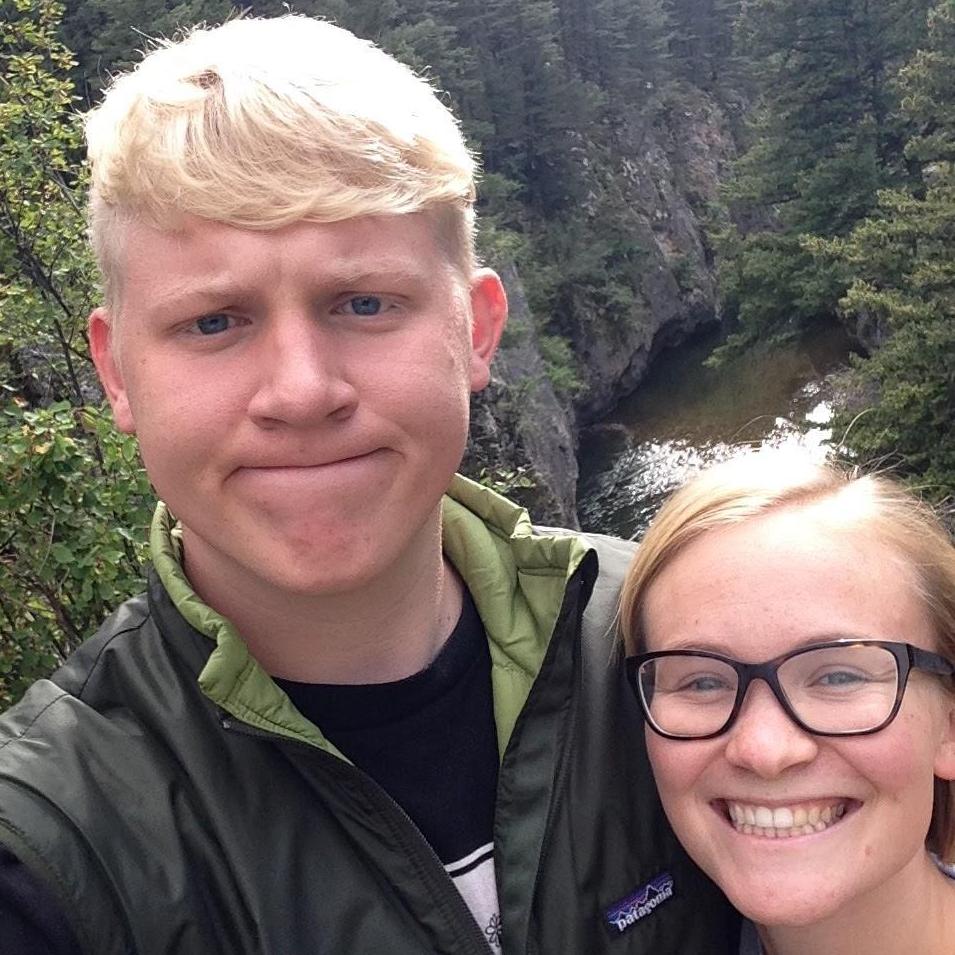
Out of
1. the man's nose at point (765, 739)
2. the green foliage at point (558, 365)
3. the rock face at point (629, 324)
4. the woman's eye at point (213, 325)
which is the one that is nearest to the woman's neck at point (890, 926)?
the man's nose at point (765, 739)

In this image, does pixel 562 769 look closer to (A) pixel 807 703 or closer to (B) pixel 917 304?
(A) pixel 807 703

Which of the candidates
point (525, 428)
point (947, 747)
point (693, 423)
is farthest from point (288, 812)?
point (693, 423)

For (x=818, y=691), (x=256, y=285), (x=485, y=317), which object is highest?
(x=256, y=285)

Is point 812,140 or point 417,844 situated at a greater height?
point 417,844

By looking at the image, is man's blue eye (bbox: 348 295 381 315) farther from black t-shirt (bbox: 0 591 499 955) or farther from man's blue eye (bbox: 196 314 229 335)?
black t-shirt (bbox: 0 591 499 955)

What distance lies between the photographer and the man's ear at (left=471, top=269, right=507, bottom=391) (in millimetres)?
1826

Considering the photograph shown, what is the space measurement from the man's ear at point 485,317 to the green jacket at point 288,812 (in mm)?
432

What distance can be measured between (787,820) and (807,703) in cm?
20

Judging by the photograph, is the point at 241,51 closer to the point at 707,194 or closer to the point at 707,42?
the point at 707,194

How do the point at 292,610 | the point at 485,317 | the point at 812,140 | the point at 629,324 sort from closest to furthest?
the point at 292,610, the point at 485,317, the point at 812,140, the point at 629,324

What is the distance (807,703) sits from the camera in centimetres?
159

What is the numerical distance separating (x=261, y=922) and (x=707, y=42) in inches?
1665

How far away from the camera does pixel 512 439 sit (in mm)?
17047

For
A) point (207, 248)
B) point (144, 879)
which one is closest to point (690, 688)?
point (144, 879)
